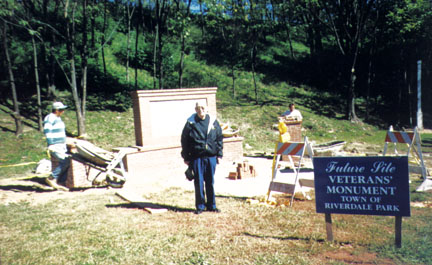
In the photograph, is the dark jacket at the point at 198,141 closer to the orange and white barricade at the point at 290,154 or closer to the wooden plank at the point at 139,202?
the wooden plank at the point at 139,202

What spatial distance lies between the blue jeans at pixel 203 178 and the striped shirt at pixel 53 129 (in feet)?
12.9

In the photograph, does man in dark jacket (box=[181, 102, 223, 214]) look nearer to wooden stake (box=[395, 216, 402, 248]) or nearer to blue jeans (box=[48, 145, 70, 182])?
wooden stake (box=[395, 216, 402, 248])

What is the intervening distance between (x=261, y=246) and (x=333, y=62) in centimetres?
3347

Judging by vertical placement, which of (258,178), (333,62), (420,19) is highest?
(420,19)

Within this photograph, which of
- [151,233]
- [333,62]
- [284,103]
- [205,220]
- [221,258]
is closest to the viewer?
[221,258]

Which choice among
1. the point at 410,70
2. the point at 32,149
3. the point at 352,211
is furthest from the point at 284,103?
the point at 352,211

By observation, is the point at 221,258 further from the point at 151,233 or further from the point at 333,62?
the point at 333,62

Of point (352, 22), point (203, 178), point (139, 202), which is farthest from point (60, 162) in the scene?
point (352, 22)

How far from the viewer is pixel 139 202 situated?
7.34m

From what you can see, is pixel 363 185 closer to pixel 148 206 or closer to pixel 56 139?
pixel 148 206

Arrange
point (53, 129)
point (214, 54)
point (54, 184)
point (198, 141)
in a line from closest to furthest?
point (198, 141), point (53, 129), point (54, 184), point (214, 54)

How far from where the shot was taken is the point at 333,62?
35438 millimetres

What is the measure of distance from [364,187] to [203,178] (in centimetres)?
283

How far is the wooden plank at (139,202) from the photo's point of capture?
668 cm
